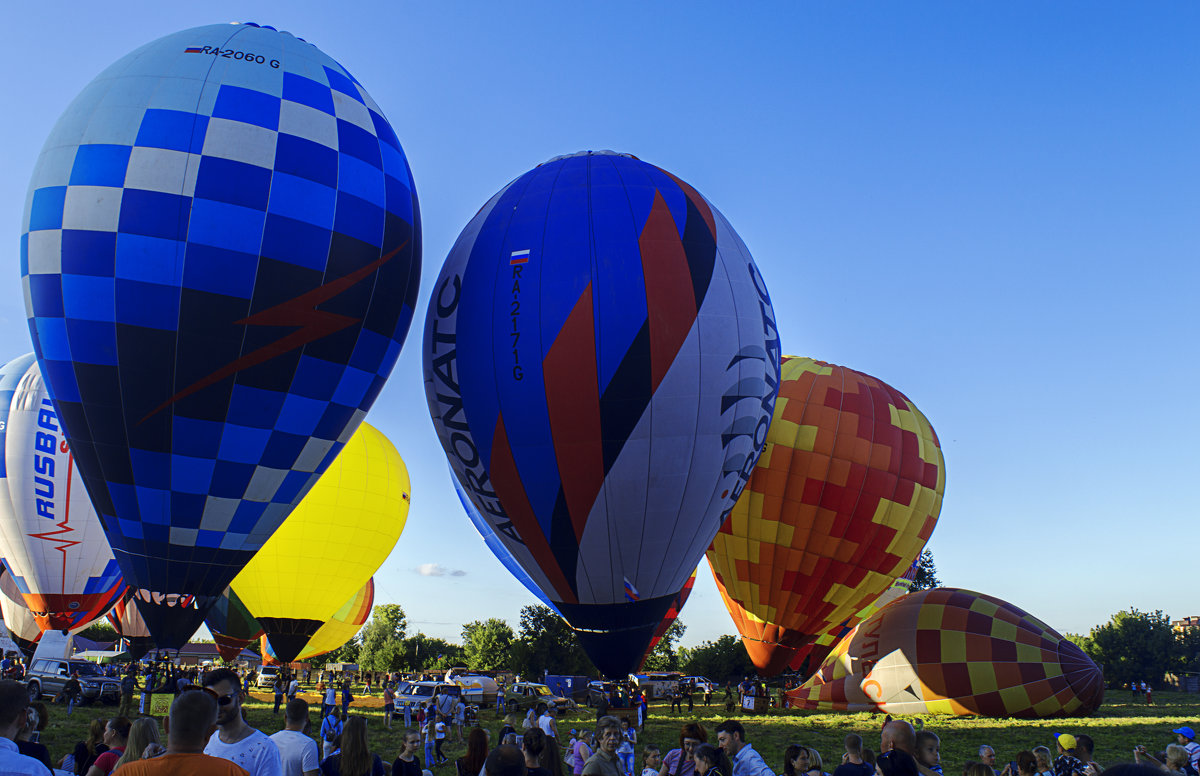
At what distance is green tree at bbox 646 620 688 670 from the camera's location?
199ft

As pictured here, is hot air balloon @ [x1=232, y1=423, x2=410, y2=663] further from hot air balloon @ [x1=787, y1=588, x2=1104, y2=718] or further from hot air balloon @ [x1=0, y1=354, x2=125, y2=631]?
hot air balloon @ [x1=787, y1=588, x2=1104, y2=718]

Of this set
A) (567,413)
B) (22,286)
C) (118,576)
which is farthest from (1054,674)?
(118,576)

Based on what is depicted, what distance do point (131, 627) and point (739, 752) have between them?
83.9 ft

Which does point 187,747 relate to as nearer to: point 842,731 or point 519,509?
point 519,509

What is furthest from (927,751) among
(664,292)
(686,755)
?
(664,292)

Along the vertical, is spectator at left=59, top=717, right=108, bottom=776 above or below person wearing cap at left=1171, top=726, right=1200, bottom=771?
below

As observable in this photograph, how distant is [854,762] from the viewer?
462 centimetres

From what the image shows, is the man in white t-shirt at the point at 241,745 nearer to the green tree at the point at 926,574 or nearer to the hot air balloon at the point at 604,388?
the hot air balloon at the point at 604,388

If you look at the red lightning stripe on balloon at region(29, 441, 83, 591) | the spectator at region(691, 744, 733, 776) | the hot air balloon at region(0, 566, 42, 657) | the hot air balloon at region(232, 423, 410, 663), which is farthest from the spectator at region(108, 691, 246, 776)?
the hot air balloon at region(0, 566, 42, 657)

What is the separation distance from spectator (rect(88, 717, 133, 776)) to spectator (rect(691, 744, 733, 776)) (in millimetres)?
3225

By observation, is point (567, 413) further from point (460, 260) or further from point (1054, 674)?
point (1054, 674)

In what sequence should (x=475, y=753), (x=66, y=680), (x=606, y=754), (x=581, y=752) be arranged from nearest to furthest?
(x=606, y=754)
(x=475, y=753)
(x=581, y=752)
(x=66, y=680)

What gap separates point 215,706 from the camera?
2.89m

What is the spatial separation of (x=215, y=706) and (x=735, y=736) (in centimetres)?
317
